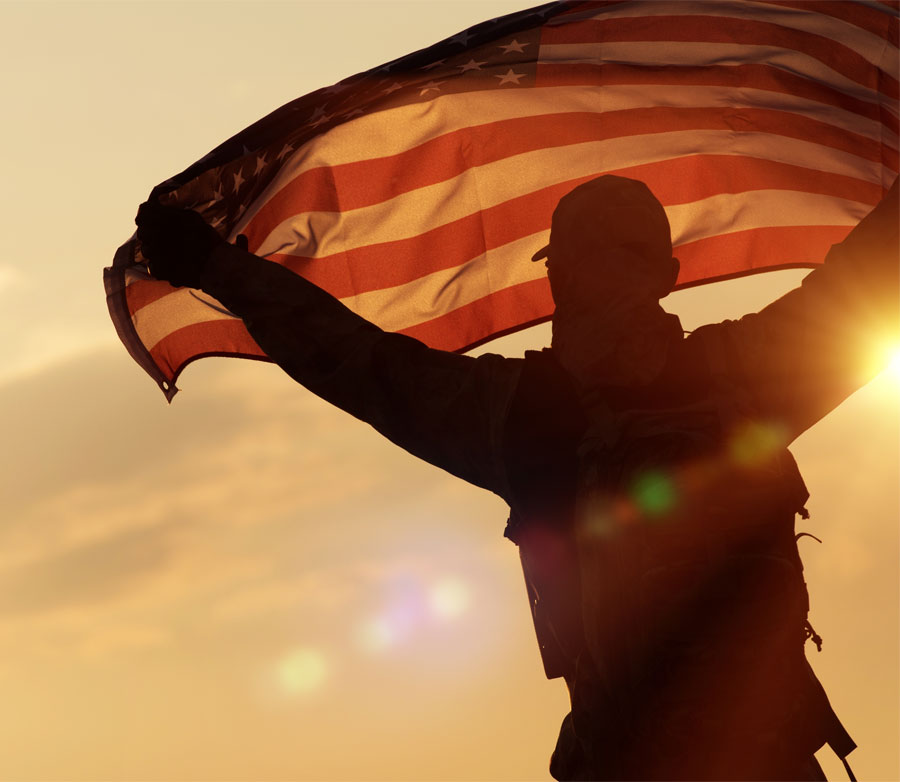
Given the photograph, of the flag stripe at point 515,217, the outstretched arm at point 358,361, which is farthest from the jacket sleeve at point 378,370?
the flag stripe at point 515,217

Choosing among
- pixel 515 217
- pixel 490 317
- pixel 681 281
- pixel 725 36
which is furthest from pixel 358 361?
pixel 725 36

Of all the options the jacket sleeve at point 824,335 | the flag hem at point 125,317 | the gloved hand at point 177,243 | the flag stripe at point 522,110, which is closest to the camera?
the jacket sleeve at point 824,335

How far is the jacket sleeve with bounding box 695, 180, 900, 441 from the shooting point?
7.21 m

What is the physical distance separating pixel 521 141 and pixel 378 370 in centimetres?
270

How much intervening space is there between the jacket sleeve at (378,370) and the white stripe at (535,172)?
5.35 feet

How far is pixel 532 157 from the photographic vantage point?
10.0 meters

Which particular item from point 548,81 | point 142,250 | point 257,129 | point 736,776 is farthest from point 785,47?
point 736,776

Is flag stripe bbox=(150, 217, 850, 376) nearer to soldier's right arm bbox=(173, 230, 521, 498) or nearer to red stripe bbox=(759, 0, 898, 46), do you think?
red stripe bbox=(759, 0, 898, 46)

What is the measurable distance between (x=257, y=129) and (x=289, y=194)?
47 centimetres

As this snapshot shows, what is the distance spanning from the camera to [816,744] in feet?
22.7

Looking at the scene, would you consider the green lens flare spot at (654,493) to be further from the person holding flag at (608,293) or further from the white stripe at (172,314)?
the white stripe at (172,314)

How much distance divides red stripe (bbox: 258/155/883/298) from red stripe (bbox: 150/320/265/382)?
0.63 metres

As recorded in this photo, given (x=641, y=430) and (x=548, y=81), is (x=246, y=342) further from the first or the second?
(x=641, y=430)

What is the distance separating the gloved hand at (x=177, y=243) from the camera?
8.40 meters
